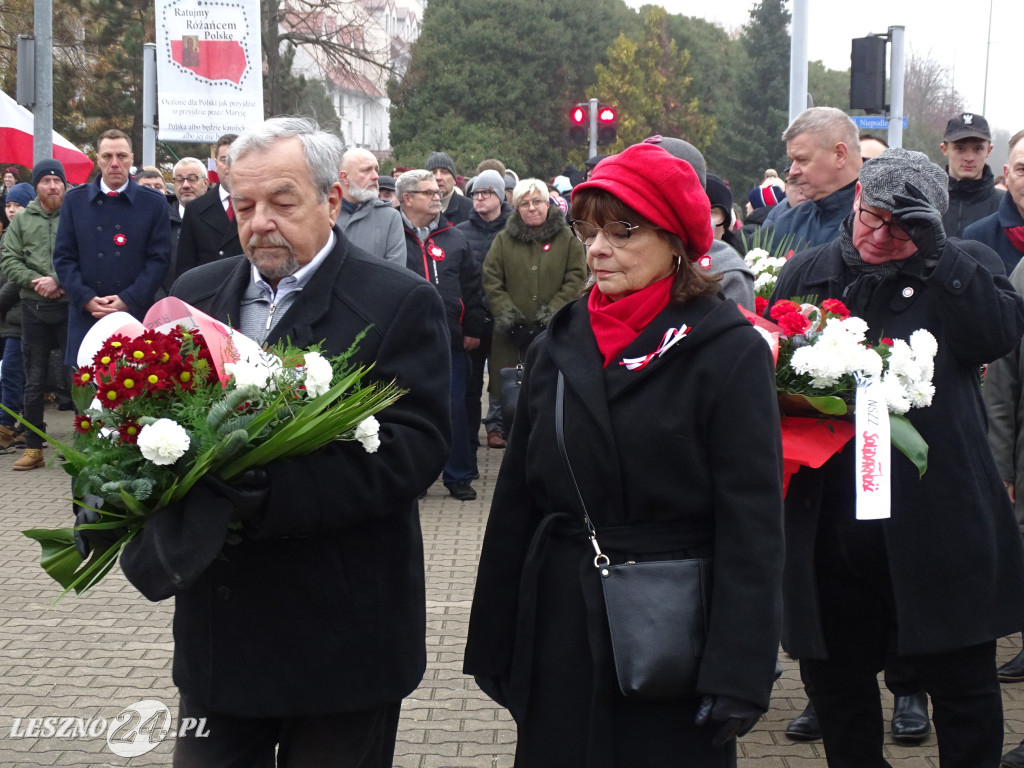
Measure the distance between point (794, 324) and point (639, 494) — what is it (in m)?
1.13

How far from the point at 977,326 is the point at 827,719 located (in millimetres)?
1369

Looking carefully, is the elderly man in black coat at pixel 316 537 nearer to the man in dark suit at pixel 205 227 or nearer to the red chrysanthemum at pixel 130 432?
the red chrysanthemum at pixel 130 432

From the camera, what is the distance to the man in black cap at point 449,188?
12.2 m

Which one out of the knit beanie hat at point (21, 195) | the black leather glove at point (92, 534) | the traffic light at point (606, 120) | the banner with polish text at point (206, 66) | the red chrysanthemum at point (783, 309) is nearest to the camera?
the black leather glove at point (92, 534)

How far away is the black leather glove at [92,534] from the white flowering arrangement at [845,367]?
1.92m

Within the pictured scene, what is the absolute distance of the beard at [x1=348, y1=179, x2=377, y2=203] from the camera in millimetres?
8258

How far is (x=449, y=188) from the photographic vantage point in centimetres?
1224

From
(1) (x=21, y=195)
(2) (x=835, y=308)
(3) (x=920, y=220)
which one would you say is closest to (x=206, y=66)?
(1) (x=21, y=195)

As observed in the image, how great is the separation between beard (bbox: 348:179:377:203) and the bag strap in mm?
5581

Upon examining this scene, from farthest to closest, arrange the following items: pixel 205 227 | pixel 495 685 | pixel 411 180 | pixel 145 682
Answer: pixel 411 180 → pixel 205 227 → pixel 145 682 → pixel 495 685

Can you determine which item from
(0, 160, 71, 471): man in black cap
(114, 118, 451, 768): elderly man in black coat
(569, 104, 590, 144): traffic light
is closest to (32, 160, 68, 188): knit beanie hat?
(0, 160, 71, 471): man in black cap

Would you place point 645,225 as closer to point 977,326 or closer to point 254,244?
point 254,244

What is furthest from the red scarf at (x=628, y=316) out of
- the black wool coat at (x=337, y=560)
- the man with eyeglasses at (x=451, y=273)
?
the man with eyeglasses at (x=451, y=273)

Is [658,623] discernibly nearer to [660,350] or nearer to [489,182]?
[660,350]
